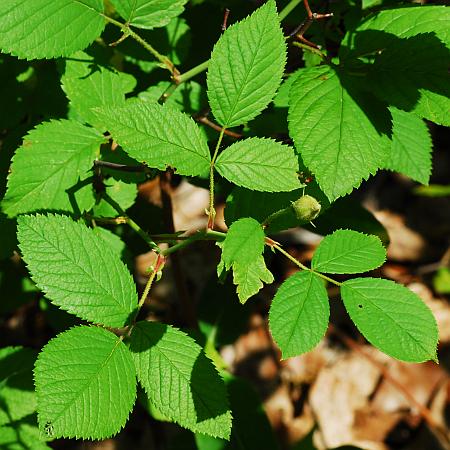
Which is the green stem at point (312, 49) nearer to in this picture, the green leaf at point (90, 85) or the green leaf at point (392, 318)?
the green leaf at point (90, 85)

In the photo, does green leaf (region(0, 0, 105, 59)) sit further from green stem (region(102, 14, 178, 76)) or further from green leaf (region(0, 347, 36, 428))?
green leaf (region(0, 347, 36, 428))

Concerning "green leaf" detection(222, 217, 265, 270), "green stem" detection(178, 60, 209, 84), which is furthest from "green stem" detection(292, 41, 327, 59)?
"green leaf" detection(222, 217, 265, 270)

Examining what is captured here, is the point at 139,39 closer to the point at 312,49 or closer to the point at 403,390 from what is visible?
the point at 312,49

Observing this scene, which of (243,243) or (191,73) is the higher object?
(191,73)

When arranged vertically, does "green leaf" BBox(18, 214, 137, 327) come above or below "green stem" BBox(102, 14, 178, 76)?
below

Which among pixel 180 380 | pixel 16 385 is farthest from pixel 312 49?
pixel 16 385

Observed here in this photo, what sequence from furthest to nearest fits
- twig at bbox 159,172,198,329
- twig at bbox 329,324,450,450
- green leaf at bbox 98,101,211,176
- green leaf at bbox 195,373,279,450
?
twig at bbox 329,324,450,450
green leaf at bbox 195,373,279,450
twig at bbox 159,172,198,329
green leaf at bbox 98,101,211,176

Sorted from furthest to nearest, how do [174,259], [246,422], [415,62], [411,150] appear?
1. [246,422]
2. [174,259]
3. [411,150]
4. [415,62]
